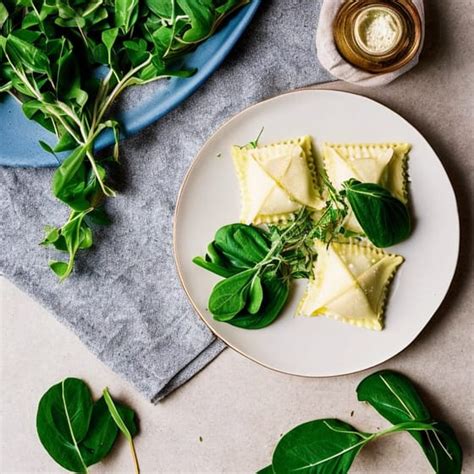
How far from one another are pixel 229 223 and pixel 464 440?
55cm

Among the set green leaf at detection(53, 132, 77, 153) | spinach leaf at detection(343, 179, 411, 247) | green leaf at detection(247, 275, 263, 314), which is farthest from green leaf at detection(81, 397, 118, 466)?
spinach leaf at detection(343, 179, 411, 247)

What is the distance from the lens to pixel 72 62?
1109mm

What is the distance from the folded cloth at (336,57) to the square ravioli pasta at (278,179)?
0.12 metres

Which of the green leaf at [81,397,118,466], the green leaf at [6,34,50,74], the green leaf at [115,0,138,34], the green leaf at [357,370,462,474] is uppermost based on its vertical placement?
the green leaf at [115,0,138,34]

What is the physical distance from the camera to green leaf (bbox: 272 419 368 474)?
1173 millimetres

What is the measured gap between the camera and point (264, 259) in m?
1.14

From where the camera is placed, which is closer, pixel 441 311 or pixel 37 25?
pixel 37 25

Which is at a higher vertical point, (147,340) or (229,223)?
(229,223)

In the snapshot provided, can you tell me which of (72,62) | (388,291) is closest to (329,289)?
(388,291)

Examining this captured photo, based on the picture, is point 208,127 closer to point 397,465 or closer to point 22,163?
point 22,163

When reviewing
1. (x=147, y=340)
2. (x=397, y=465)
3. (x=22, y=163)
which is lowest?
(x=397, y=465)

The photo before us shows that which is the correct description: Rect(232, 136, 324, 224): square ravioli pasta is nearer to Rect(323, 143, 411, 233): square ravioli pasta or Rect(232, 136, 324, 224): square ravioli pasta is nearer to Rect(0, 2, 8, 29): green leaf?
Rect(323, 143, 411, 233): square ravioli pasta

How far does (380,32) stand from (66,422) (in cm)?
83

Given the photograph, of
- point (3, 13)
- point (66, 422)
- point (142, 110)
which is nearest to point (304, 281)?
point (142, 110)
